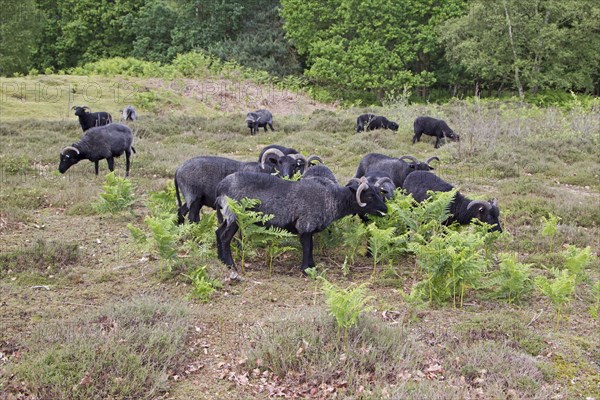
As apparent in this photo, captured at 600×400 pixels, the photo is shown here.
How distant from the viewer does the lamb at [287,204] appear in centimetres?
803

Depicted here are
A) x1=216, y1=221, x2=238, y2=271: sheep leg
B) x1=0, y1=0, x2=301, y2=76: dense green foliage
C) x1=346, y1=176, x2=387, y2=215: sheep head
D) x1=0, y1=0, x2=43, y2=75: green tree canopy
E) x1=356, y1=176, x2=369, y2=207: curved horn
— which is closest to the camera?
x1=216, y1=221, x2=238, y2=271: sheep leg

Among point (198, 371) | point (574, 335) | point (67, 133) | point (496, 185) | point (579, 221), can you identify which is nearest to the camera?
point (198, 371)

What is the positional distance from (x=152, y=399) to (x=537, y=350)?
402cm

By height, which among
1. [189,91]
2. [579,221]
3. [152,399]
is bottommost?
[152,399]

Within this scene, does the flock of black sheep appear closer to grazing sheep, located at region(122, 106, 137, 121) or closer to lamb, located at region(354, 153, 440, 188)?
lamb, located at region(354, 153, 440, 188)

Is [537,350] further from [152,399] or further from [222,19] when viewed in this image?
[222,19]

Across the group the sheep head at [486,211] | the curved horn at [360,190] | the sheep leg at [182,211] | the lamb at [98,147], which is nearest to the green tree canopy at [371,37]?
the lamb at [98,147]

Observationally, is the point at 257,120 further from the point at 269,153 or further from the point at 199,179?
the point at 199,179

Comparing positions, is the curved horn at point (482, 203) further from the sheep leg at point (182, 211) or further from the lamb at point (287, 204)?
the sheep leg at point (182, 211)

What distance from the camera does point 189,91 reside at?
31.9 m

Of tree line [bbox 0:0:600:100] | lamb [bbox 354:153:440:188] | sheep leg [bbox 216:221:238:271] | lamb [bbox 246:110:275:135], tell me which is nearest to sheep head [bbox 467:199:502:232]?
lamb [bbox 354:153:440:188]

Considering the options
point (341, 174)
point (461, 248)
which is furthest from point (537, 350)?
point (341, 174)

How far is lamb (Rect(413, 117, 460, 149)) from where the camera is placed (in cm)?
1997

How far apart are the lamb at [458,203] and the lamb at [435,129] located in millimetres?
10477
